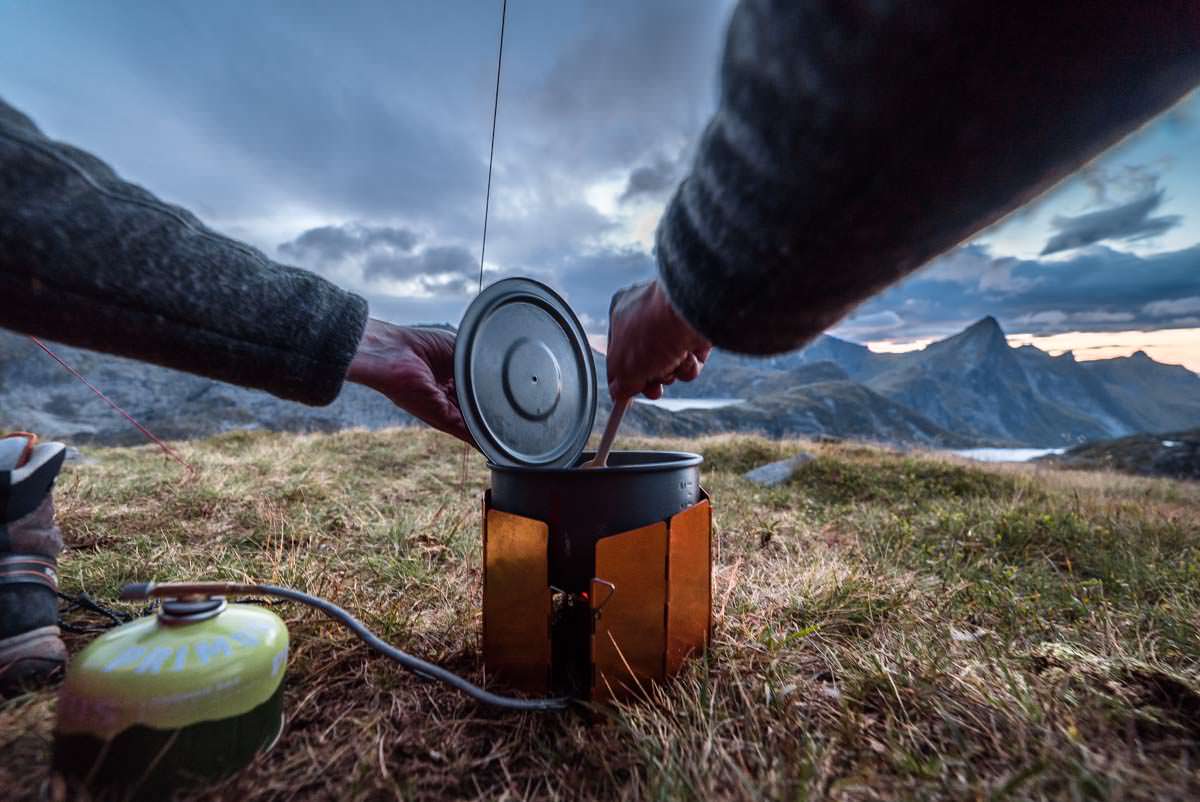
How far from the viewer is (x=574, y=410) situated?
2.11 meters

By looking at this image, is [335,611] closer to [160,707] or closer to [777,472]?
[160,707]

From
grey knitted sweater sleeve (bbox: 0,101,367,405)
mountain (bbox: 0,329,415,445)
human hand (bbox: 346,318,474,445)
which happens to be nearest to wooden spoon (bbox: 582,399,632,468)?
human hand (bbox: 346,318,474,445)

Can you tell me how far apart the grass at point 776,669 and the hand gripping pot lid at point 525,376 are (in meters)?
0.74

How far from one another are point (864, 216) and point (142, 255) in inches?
57.3

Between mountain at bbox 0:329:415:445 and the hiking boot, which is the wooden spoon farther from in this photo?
mountain at bbox 0:329:415:445

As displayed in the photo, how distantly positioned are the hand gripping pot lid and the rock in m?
5.10

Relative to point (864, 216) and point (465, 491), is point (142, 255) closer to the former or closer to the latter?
point (864, 216)

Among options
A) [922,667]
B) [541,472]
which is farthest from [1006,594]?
[541,472]

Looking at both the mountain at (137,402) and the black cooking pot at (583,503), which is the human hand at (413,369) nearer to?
the black cooking pot at (583,503)

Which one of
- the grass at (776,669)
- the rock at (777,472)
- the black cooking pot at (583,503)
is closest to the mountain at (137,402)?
the rock at (777,472)

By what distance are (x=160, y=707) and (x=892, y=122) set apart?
1.65 metres

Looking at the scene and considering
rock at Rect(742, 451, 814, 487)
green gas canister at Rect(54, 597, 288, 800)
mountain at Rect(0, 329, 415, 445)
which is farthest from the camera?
mountain at Rect(0, 329, 415, 445)

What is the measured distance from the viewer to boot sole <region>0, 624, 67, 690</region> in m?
1.48

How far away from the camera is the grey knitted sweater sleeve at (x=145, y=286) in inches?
41.2
